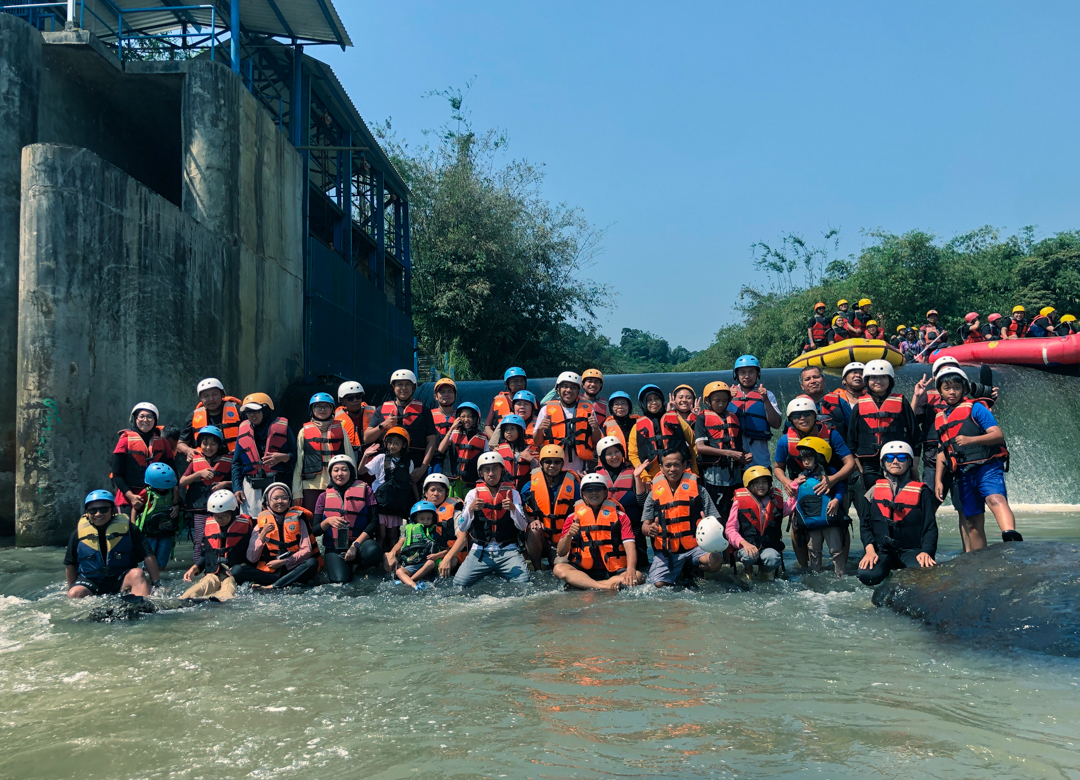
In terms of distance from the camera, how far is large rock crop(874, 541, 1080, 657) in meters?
5.05

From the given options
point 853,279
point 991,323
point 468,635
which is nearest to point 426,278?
point 853,279

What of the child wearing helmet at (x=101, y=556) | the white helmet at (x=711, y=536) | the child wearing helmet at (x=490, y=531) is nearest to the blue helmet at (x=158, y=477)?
the child wearing helmet at (x=101, y=556)

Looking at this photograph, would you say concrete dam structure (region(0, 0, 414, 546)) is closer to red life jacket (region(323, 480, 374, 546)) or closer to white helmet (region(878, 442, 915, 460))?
red life jacket (region(323, 480, 374, 546))

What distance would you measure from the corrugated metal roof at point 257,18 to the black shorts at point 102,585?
1284cm

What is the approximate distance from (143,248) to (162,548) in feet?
14.5

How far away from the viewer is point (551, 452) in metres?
7.73

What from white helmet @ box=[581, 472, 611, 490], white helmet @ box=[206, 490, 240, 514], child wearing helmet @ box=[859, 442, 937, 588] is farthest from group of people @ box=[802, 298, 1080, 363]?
white helmet @ box=[206, 490, 240, 514]

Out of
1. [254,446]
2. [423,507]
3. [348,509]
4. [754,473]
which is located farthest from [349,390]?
[754,473]

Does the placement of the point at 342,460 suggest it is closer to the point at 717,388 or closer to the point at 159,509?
the point at 159,509

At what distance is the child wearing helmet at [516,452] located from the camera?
8117 mm

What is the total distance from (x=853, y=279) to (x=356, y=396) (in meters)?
28.4

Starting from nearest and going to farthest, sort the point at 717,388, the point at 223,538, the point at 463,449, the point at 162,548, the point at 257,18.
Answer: the point at 223,538
the point at 717,388
the point at 162,548
the point at 463,449
the point at 257,18

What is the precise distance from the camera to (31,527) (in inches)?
380

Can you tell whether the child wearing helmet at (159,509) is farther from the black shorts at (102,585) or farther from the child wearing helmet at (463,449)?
the child wearing helmet at (463,449)
